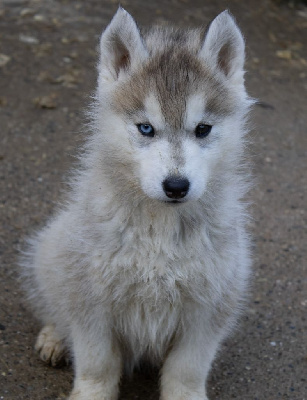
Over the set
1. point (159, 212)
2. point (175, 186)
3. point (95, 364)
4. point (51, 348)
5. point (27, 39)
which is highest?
point (175, 186)

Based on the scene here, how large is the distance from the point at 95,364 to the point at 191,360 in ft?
1.66

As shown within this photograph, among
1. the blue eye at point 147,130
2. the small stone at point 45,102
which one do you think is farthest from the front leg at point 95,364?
the small stone at point 45,102

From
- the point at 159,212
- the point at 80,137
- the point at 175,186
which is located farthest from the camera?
the point at 80,137

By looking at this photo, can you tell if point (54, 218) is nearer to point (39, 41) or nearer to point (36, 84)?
point (36, 84)

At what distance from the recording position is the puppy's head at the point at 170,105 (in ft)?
11.0

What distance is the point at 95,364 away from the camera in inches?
154

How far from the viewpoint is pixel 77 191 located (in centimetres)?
404

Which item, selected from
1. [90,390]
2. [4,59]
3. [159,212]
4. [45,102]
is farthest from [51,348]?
[4,59]

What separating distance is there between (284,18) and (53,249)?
21.2 ft

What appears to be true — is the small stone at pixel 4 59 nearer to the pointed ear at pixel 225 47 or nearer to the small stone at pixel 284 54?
the small stone at pixel 284 54

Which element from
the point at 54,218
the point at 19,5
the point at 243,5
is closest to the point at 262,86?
the point at 243,5

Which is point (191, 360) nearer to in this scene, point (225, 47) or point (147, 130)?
point (147, 130)

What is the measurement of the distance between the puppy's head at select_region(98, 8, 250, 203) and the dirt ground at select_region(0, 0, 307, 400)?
98cm

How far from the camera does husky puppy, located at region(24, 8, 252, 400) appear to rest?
3395mm
